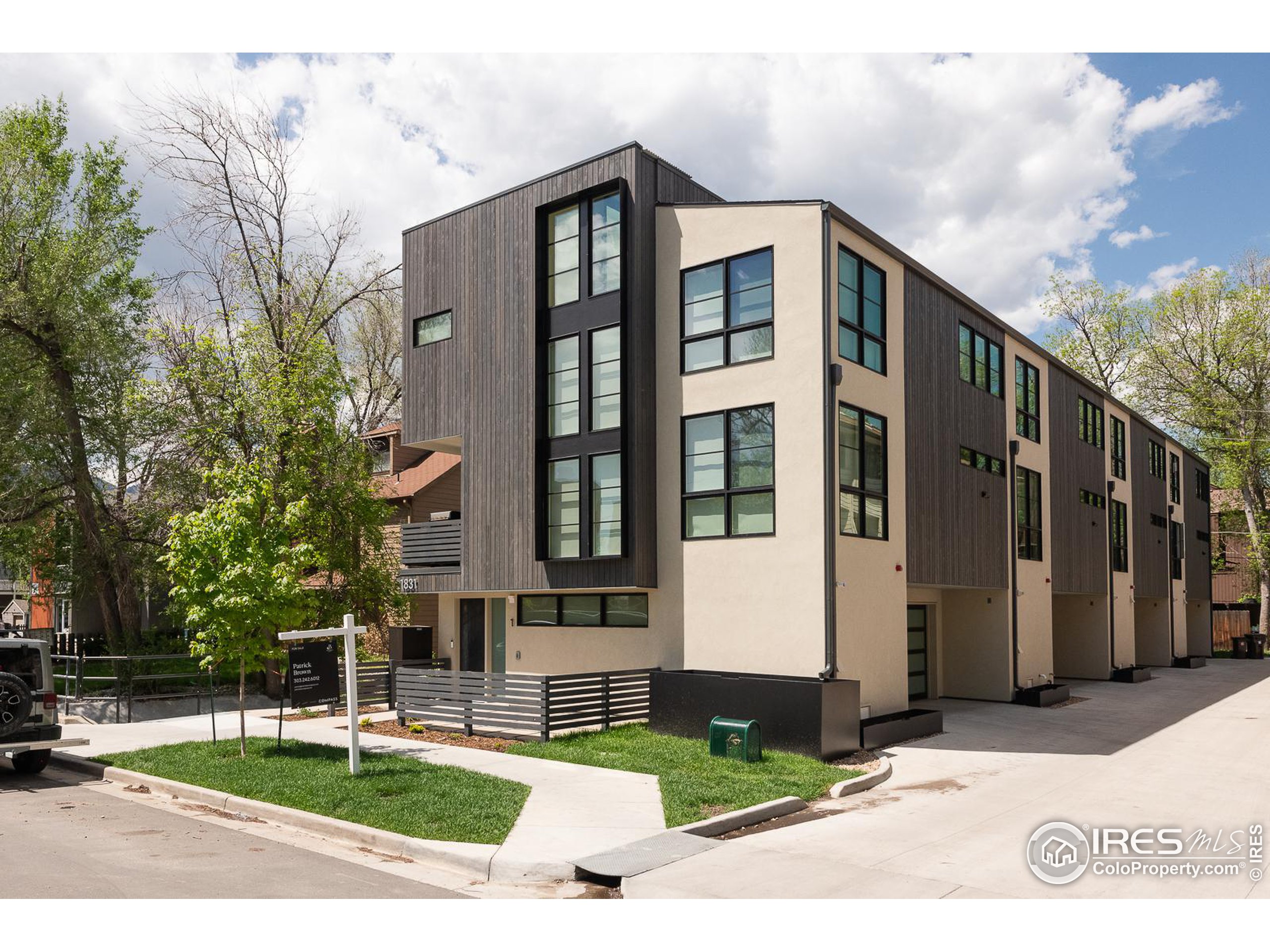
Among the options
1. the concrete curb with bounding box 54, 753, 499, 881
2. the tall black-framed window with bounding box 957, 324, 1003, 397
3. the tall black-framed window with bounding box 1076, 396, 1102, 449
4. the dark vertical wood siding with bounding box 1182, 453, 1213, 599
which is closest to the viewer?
the concrete curb with bounding box 54, 753, 499, 881

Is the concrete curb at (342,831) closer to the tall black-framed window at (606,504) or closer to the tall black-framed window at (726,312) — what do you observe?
the tall black-framed window at (606,504)

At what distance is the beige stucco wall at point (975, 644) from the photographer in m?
20.9

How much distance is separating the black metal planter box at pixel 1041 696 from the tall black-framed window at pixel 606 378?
35.5 ft

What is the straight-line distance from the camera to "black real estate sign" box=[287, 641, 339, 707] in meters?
13.1

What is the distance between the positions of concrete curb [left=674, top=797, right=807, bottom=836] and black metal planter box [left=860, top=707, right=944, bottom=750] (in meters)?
4.03

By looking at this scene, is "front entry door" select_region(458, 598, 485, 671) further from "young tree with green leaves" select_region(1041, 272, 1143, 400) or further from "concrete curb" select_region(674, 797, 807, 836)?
"young tree with green leaves" select_region(1041, 272, 1143, 400)

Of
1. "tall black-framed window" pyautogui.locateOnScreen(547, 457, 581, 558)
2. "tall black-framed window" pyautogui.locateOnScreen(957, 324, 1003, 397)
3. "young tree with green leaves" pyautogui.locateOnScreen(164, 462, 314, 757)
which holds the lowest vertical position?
Result: "young tree with green leaves" pyautogui.locateOnScreen(164, 462, 314, 757)

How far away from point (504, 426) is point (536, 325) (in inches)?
82.3

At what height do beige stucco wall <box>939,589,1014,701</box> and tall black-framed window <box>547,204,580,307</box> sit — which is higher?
tall black-framed window <box>547,204,580,307</box>

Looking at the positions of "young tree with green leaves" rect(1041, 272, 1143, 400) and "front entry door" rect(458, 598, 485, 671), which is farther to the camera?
"young tree with green leaves" rect(1041, 272, 1143, 400)

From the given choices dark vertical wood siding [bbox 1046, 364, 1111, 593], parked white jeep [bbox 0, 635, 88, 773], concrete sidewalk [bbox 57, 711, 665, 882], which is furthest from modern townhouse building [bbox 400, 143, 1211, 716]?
parked white jeep [bbox 0, 635, 88, 773]

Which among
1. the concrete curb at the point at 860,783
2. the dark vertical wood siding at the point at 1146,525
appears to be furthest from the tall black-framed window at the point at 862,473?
the dark vertical wood siding at the point at 1146,525

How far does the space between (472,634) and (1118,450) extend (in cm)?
2104

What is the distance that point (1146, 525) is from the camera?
32.5 metres
